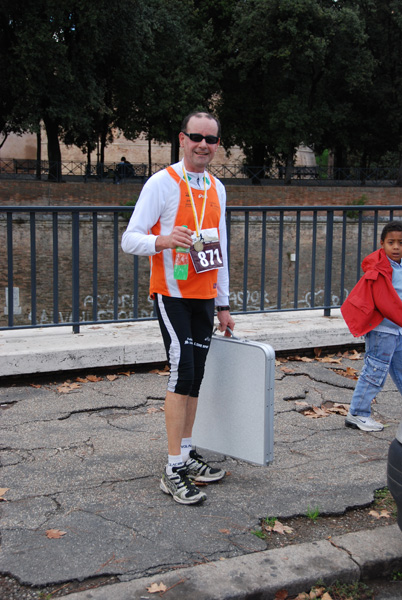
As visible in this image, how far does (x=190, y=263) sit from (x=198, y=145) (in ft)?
1.88

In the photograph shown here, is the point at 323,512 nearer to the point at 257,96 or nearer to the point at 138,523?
the point at 138,523

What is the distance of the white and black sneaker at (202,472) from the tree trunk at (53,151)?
3054cm

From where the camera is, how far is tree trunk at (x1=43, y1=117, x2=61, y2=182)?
107ft

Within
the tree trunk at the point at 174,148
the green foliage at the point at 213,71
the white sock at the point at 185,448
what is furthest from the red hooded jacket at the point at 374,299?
the tree trunk at the point at 174,148

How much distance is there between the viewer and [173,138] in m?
36.5

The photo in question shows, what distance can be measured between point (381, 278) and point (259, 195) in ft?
97.5

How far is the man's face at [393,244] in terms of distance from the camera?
14.3ft

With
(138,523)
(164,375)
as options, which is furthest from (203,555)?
(164,375)

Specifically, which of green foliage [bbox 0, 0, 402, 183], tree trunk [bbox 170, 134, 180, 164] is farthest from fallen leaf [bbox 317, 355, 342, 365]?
tree trunk [bbox 170, 134, 180, 164]

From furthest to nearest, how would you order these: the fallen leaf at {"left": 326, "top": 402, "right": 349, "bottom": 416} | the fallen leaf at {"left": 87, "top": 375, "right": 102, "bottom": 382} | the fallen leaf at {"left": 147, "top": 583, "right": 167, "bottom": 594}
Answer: the fallen leaf at {"left": 87, "top": 375, "right": 102, "bottom": 382}
the fallen leaf at {"left": 326, "top": 402, "right": 349, "bottom": 416}
the fallen leaf at {"left": 147, "top": 583, "right": 167, "bottom": 594}

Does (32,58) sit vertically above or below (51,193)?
above

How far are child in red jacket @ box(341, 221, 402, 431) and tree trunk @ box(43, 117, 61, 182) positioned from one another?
1175 inches

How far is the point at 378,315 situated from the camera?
4.41m

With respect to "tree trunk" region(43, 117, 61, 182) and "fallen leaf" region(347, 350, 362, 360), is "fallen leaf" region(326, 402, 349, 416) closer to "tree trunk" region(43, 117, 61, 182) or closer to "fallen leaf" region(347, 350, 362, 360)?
"fallen leaf" region(347, 350, 362, 360)
